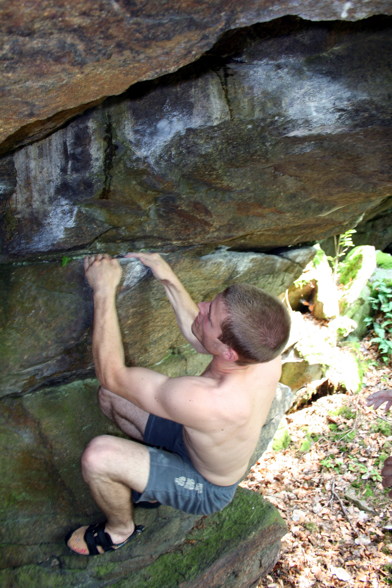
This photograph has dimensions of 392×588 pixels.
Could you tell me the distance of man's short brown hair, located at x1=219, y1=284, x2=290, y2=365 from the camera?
306 cm

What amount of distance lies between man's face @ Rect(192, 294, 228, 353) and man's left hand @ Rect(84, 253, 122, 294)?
2.39ft

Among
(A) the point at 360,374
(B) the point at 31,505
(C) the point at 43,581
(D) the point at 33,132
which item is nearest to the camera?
(D) the point at 33,132

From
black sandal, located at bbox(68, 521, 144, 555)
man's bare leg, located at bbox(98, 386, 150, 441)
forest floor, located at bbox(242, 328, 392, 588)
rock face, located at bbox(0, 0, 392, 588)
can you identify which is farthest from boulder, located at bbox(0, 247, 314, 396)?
forest floor, located at bbox(242, 328, 392, 588)

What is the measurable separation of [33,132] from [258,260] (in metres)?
2.31

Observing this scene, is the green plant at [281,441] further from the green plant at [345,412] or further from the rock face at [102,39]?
the rock face at [102,39]

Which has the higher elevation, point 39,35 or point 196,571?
point 39,35

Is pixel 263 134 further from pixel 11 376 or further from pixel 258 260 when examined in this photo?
pixel 11 376

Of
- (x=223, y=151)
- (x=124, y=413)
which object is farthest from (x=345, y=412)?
(x=223, y=151)

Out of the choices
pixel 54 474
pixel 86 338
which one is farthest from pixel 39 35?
pixel 54 474

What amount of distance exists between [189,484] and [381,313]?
6.56 m

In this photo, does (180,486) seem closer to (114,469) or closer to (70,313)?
(114,469)

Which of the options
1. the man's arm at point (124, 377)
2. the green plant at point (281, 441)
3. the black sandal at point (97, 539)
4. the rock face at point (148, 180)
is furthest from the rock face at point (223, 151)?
the green plant at point (281, 441)

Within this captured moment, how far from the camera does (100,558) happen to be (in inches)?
156

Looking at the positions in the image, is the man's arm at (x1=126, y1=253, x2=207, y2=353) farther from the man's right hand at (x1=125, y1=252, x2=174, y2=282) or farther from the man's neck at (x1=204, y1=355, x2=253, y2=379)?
the man's neck at (x1=204, y1=355, x2=253, y2=379)
